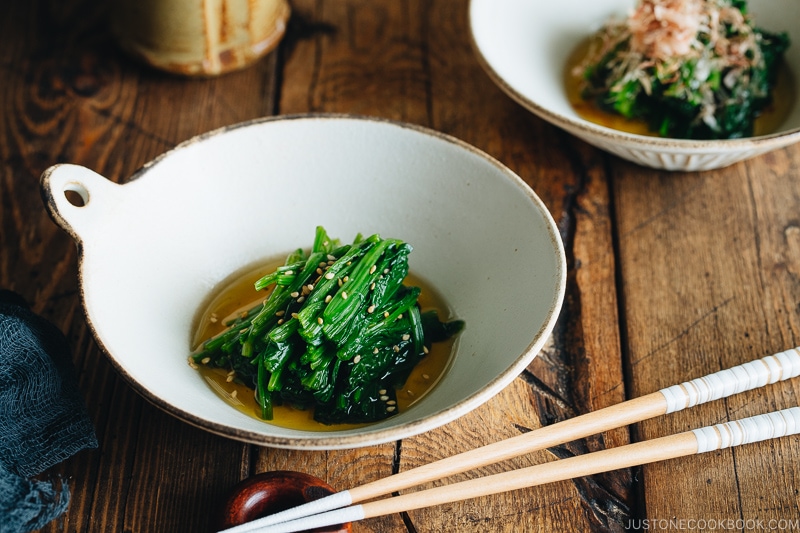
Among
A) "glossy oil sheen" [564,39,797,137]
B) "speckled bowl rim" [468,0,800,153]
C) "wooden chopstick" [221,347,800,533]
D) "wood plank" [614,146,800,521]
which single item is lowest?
"wood plank" [614,146,800,521]

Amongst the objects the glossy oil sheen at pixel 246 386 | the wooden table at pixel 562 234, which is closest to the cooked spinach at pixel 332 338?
the glossy oil sheen at pixel 246 386

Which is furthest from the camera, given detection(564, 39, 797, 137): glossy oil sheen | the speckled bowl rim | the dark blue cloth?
detection(564, 39, 797, 137): glossy oil sheen

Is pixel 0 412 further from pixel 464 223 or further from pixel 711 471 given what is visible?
pixel 711 471

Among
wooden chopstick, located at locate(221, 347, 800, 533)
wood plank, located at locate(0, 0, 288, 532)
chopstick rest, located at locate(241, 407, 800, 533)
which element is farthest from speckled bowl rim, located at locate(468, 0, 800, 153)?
wood plank, located at locate(0, 0, 288, 532)

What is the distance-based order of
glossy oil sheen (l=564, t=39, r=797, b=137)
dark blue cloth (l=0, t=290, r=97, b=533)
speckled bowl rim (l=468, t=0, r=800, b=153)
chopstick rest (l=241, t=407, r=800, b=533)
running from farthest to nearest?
glossy oil sheen (l=564, t=39, r=797, b=137)
speckled bowl rim (l=468, t=0, r=800, b=153)
dark blue cloth (l=0, t=290, r=97, b=533)
chopstick rest (l=241, t=407, r=800, b=533)

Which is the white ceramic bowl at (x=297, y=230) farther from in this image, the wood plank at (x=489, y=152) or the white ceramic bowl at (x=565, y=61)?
the white ceramic bowl at (x=565, y=61)

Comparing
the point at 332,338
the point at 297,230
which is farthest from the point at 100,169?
the point at 332,338

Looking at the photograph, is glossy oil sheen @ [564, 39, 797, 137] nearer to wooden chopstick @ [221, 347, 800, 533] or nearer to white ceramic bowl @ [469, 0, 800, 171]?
white ceramic bowl @ [469, 0, 800, 171]

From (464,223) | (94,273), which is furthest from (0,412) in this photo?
(464,223)
